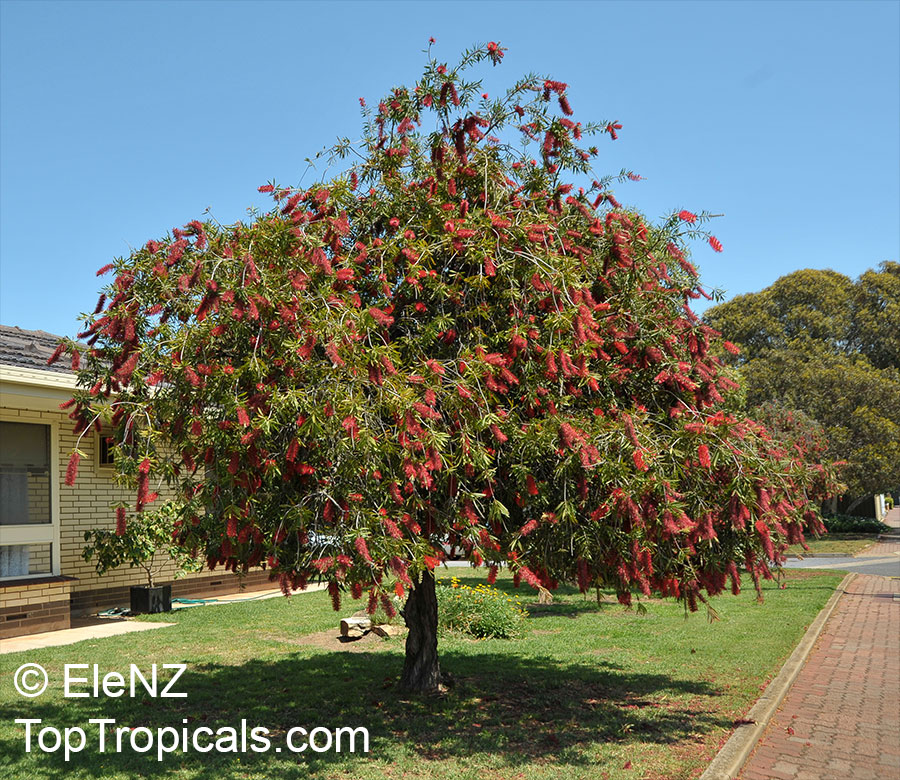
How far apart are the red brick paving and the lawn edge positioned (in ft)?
0.24

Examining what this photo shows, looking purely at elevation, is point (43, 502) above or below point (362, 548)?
above

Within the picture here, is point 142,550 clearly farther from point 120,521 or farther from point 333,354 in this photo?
point 333,354

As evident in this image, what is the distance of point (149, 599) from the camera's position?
13.0 meters

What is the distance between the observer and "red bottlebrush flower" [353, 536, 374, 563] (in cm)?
450

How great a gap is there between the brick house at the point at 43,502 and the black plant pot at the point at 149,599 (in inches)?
23.4

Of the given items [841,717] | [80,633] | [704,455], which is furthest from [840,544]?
[704,455]

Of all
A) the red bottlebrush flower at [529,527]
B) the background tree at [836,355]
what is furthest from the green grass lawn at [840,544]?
the red bottlebrush flower at [529,527]

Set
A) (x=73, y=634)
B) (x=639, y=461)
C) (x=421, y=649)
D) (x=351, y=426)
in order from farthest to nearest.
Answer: (x=73, y=634) < (x=421, y=649) < (x=639, y=461) < (x=351, y=426)

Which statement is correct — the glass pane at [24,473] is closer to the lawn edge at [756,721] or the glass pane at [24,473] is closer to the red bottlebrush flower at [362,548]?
the red bottlebrush flower at [362,548]

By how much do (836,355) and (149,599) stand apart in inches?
1309

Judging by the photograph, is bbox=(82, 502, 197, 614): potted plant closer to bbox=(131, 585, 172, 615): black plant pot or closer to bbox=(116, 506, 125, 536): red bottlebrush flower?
bbox=(131, 585, 172, 615): black plant pot

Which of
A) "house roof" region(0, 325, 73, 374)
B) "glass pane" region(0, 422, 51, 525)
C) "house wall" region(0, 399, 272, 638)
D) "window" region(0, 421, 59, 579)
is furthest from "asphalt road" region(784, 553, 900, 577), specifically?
"house roof" region(0, 325, 73, 374)

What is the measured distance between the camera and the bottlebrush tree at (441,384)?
489 cm

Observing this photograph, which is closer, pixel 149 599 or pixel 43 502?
pixel 43 502
